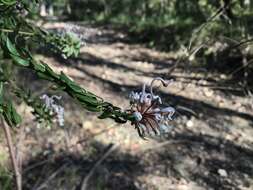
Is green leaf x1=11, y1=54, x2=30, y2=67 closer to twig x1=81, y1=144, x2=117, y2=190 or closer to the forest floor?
the forest floor

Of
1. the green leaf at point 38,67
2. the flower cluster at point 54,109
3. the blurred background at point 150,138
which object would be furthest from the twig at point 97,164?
the green leaf at point 38,67

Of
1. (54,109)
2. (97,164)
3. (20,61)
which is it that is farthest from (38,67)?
(97,164)

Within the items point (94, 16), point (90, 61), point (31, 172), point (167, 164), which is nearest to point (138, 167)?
point (167, 164)

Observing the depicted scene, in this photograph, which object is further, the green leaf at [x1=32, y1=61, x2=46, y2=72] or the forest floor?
the forest floor

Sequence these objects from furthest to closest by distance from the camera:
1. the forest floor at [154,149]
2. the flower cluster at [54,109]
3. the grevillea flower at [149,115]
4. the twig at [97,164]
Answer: the forest floor at [154,149] → the twig at [97,164] → the flower cluster at [54,109] → the grevillea flower at [149,115]

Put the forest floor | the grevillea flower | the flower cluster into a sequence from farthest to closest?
the forest floor
the flower cluster
the grevillea flower

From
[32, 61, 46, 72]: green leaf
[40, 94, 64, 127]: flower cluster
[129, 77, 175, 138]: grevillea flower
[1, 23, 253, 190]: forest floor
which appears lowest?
[1, 23, 253, 190]: forest floor

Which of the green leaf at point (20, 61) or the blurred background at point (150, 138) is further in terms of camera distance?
the blurred background at point (150, 138)

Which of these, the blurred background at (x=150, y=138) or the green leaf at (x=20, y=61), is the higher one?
the green leaf at (x=20, y=61)

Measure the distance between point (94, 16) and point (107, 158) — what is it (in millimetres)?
14711

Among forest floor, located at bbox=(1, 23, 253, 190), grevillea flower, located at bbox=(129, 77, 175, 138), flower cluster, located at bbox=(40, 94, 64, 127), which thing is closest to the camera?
grevillea flower, located at bbox=(129, 77, 175, 138)

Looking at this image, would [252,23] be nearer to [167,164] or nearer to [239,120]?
[239,120]

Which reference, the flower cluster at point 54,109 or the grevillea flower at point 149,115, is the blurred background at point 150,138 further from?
the grevillea flower at point 149,115

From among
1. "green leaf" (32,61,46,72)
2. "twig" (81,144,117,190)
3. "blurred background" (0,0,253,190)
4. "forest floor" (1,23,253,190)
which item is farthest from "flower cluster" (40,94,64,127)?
"twig" (81,144,117,190)
